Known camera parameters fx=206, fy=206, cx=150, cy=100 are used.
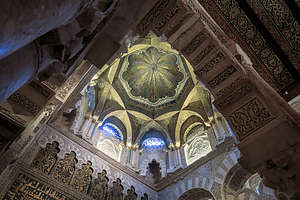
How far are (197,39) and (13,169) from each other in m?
5.75

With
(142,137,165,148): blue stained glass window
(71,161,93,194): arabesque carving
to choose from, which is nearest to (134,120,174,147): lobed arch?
(142,137,165,148): blue stained glass window

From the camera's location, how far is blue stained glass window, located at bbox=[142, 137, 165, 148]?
10802 mm

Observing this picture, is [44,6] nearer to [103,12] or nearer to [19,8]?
[19,8]

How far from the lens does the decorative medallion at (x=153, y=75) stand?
11297mm

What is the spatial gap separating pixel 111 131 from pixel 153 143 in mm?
2368

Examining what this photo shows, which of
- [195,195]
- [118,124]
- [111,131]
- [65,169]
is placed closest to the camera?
[65,169]

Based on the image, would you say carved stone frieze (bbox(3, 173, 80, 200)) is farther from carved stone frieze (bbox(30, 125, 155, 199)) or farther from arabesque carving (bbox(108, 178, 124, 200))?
arabesque carving (bbox(108, 178, 124, 200))

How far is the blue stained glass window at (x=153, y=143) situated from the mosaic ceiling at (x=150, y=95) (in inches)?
15.1

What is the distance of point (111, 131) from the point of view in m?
10.1

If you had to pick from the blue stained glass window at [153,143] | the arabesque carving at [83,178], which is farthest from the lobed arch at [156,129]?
the arabesque carving at [83,178]

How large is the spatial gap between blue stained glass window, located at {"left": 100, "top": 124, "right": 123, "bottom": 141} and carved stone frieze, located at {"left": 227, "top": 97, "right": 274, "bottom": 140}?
7.56 metres

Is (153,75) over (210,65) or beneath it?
over

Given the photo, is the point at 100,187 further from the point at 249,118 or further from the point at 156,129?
the point at 249,118

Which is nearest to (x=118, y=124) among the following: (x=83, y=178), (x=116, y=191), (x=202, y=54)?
(x=116, y=191)
